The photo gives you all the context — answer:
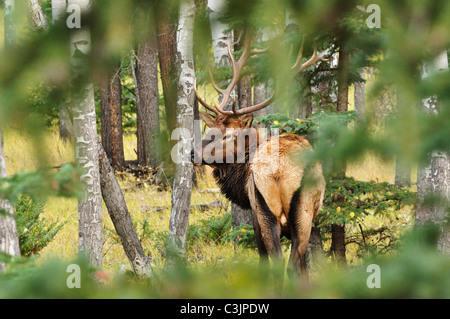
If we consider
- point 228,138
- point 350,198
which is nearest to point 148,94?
point 228,138

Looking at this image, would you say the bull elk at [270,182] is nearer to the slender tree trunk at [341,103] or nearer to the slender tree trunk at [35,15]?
the slender tree trunk at [341,103]

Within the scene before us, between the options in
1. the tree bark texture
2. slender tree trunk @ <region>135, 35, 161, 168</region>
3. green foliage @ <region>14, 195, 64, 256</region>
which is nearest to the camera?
green foliage @ <region>14, 195, 64, 256</region>

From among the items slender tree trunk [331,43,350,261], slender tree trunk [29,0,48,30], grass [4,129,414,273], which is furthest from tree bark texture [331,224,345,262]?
slender tree trunk [29,0,48,30]

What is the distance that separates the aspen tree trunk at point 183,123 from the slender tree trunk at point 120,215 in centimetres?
43

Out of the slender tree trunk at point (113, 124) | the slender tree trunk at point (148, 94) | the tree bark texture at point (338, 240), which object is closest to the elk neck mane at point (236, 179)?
the tree bark texture at point (338, 240)

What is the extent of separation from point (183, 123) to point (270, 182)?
1620 mm

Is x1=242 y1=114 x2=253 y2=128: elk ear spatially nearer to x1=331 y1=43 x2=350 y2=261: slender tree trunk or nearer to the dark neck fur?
the dark neck fur

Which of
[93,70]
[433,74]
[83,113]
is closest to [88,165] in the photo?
[83,113]

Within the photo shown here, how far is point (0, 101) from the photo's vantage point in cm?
165

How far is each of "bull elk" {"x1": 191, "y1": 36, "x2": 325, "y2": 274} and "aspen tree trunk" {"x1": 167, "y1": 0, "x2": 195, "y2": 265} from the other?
28cm

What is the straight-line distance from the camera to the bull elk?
544cm

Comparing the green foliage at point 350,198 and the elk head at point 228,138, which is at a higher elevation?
the elk head at point 228,138

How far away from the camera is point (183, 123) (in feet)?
21.2

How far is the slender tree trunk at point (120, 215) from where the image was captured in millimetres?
5832
